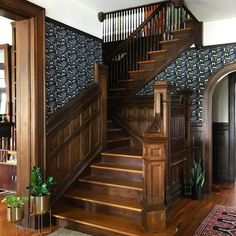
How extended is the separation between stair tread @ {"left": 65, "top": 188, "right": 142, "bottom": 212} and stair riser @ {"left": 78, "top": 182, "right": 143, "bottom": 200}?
0.17 feet

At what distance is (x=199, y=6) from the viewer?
421 cm

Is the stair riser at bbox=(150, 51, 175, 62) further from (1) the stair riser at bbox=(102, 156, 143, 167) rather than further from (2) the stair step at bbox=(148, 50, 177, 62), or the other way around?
(1) the stair riser at bbox=(102, 156, 143, 167)

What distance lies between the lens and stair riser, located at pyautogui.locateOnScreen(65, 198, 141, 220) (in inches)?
130

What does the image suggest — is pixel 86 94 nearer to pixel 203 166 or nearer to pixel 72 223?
pixel 72 223

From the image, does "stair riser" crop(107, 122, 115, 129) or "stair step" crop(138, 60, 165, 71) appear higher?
"stair step" crop(138, 60, 165, 71)

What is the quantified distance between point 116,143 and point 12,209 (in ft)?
7.72

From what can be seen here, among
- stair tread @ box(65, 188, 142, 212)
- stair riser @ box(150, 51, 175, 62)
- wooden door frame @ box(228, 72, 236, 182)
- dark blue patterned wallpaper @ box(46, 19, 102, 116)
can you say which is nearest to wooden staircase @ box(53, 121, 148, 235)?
stair tread @ box(65, 188, 142, 212)

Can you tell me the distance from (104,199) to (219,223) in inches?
60.0

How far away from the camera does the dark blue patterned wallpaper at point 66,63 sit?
143 inches

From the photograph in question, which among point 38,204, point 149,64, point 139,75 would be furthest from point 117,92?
point 38,204

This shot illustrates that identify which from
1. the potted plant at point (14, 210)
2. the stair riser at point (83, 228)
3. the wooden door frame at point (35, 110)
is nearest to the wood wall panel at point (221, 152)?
the stair riser at point (83, 228)

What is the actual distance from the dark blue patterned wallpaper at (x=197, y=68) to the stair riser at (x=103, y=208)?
222cm

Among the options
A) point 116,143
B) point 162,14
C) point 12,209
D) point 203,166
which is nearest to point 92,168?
point 116,143

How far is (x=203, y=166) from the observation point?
15.7ft
